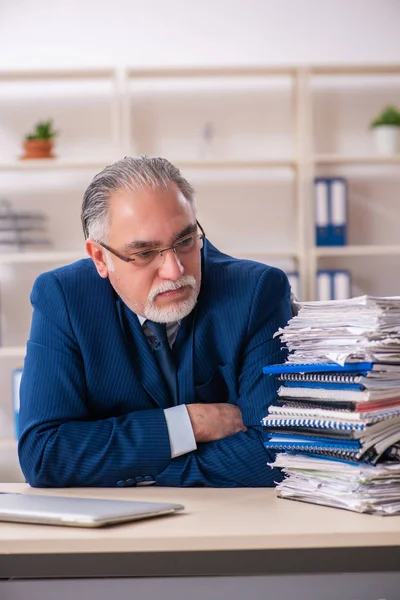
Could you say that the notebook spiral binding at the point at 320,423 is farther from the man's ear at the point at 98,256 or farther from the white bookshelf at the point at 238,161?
the white bookshelf at the point at 238,161

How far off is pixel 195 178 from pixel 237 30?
0.82 meters

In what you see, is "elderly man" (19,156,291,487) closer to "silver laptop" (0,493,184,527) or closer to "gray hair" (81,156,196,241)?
"gray hair" (81,156,196,241)

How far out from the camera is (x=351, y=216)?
4734 millimetres

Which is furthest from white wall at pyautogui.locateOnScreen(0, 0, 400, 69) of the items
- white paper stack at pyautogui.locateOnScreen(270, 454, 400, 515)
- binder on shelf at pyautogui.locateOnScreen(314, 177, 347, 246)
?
white paper stack at pyautogui.locateOnScreen(270, 454, 400, 515)

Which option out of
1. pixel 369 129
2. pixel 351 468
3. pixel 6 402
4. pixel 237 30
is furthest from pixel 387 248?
pixel 351 468

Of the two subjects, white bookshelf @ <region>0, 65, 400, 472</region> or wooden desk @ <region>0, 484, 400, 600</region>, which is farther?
white bookshelf @ <region>0, 65, 400, 472</region>

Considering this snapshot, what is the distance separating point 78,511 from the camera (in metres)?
1.15

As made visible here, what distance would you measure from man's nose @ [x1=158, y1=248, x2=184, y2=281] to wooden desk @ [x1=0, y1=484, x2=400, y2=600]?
23.5 inches

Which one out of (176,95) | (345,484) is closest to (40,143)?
(176,95)

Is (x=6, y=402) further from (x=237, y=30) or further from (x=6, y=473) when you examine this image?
(x=237, y=30)

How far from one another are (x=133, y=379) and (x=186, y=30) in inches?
128

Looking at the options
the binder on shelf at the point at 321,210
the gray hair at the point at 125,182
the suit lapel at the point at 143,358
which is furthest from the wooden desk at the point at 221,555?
the binder on shelf at the point at 321,210

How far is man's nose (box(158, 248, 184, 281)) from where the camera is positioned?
5.65 feet

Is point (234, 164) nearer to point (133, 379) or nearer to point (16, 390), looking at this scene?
point (16, 390)
